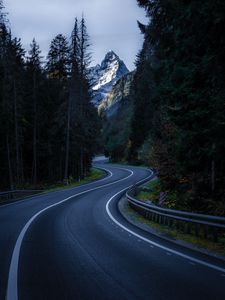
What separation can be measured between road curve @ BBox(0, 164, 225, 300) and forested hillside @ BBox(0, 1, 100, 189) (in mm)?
28936

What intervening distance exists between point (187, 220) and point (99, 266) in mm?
6474

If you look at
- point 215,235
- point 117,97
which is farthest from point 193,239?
point 117,97

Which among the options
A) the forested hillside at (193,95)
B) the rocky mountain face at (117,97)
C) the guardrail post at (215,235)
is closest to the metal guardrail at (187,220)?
the guardrail post at (215,235)

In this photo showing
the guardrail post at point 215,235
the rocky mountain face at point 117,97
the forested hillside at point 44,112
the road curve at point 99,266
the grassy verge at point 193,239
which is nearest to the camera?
the road curve at point 99,266

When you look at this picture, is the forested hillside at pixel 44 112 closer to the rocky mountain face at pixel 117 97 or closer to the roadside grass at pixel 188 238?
the roadside grass at pixel 188 238

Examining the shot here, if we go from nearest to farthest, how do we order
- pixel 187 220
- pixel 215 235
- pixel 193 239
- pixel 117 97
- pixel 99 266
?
pixel 99 266 → pixel 215 235 → pixel 193 239 → pixel 187 220 → pixel 117 97

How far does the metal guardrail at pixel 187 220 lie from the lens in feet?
42.4

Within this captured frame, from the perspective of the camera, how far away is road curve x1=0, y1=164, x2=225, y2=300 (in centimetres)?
695

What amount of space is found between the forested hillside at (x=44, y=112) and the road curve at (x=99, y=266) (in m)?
28.9

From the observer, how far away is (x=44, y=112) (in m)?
53.5

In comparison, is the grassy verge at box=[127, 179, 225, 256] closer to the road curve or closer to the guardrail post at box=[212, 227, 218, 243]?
the guardrail post at box=[212, 227, 218, 243]

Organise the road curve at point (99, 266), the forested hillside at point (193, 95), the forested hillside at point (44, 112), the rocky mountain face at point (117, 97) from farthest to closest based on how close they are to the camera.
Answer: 1. the rocky mountain face at point (117, 97)
2. the forested hillside at point (44, 112)
3. the forested hillside at point (193, 95)
4. the road curve at point (99, 266)

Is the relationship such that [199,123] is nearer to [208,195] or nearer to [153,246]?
[208,195]

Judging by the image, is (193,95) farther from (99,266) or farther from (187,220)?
(99,266)
